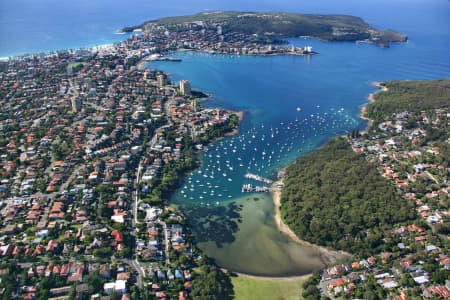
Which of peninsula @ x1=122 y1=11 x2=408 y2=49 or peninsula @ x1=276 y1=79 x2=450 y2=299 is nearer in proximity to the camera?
peninsula @ x1=276 y1=79 x2=450 y2=299

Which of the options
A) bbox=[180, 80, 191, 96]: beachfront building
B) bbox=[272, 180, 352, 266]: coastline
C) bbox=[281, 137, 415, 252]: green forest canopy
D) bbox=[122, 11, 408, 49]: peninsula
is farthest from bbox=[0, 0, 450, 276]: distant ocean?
bbox=[122, 11, 408, 49]: peninsula

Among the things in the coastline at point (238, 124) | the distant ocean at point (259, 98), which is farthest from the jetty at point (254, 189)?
the coastline at point (238, 124)

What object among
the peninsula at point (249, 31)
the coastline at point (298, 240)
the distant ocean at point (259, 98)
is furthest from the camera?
the peninsula at point (249, 31)

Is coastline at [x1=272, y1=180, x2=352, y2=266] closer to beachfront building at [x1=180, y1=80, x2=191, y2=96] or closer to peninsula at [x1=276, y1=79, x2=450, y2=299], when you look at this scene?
peninsula at [x1=276, y1=79, x2=450, y2=299]

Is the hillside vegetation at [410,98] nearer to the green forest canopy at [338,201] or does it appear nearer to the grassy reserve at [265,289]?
the green forest canopy at [338,201]

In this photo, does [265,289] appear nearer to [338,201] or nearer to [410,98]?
[338,201]
